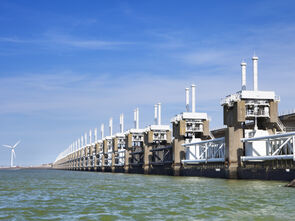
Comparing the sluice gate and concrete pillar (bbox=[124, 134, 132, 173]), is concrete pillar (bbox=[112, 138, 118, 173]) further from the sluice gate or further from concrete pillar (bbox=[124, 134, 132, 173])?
the sluice gate

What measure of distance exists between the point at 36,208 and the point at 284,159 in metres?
39.1

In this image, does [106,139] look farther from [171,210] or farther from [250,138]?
[171,210]


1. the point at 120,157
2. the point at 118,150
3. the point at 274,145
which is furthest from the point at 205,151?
the point at 118,150

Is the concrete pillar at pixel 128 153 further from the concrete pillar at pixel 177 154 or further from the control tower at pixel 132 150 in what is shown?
the concrete pillar at pixel 177 154

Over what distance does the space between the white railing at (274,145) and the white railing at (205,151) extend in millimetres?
10188

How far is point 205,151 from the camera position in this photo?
86.5 meters

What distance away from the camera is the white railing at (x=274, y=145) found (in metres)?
58.6

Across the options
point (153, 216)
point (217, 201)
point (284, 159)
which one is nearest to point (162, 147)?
point (284, 159)

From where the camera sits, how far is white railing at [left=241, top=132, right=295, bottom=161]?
58.6 m

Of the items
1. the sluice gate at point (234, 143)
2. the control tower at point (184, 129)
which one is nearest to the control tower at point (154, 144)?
the sluice gate at point (234, 143)

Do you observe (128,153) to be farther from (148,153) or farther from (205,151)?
(205,151)

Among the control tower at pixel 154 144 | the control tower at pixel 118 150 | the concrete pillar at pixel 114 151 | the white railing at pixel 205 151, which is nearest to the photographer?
the white railing at pixel 205 151

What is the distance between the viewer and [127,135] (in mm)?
147750

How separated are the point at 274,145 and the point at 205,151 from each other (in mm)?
20527
